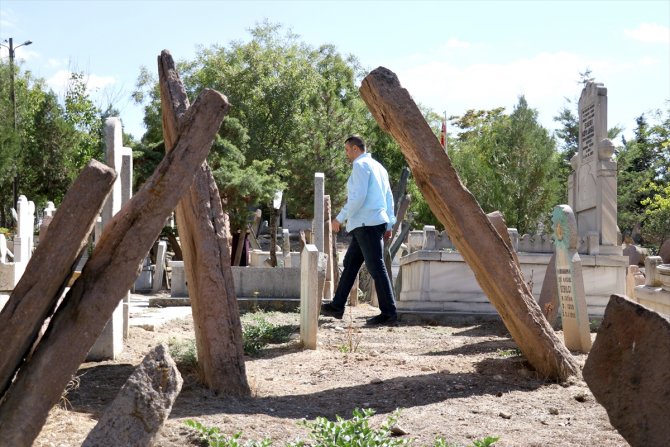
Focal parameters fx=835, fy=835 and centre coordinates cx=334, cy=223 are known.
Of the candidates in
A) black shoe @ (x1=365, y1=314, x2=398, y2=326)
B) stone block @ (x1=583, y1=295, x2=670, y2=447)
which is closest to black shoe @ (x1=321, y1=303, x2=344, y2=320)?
black shoe @ (x1=365, y1=314, x2=398, y2=326)

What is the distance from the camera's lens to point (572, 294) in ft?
24.0

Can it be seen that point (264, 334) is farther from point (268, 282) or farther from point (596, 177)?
point (596, 177)

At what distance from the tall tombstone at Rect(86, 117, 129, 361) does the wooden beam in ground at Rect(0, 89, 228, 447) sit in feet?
7.67

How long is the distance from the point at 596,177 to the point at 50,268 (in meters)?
12.2

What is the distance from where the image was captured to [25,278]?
362 cm

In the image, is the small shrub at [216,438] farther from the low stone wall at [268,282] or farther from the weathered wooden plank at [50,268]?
the low stone wall at [268,282]

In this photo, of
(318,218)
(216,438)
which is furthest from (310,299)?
(318,218)

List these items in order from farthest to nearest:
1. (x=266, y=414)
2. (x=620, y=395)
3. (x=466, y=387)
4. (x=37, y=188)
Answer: (x=37, y=188), (x=466, y=387), (x=266, y=414), (x=620, y=395)

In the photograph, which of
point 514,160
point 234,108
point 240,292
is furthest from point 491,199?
point 240,292

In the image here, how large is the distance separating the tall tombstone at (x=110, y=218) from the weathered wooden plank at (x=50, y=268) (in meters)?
2.53

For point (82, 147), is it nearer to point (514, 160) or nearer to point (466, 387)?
point (514, 160)

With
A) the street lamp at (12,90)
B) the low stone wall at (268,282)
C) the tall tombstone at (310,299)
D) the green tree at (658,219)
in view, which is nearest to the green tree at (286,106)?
the street lamp at (12,90)

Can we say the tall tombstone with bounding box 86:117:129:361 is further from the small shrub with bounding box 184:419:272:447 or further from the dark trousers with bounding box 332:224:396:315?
the dark trousers with bounding box 332:224:396:315

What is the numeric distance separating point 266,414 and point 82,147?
33.2 metres
